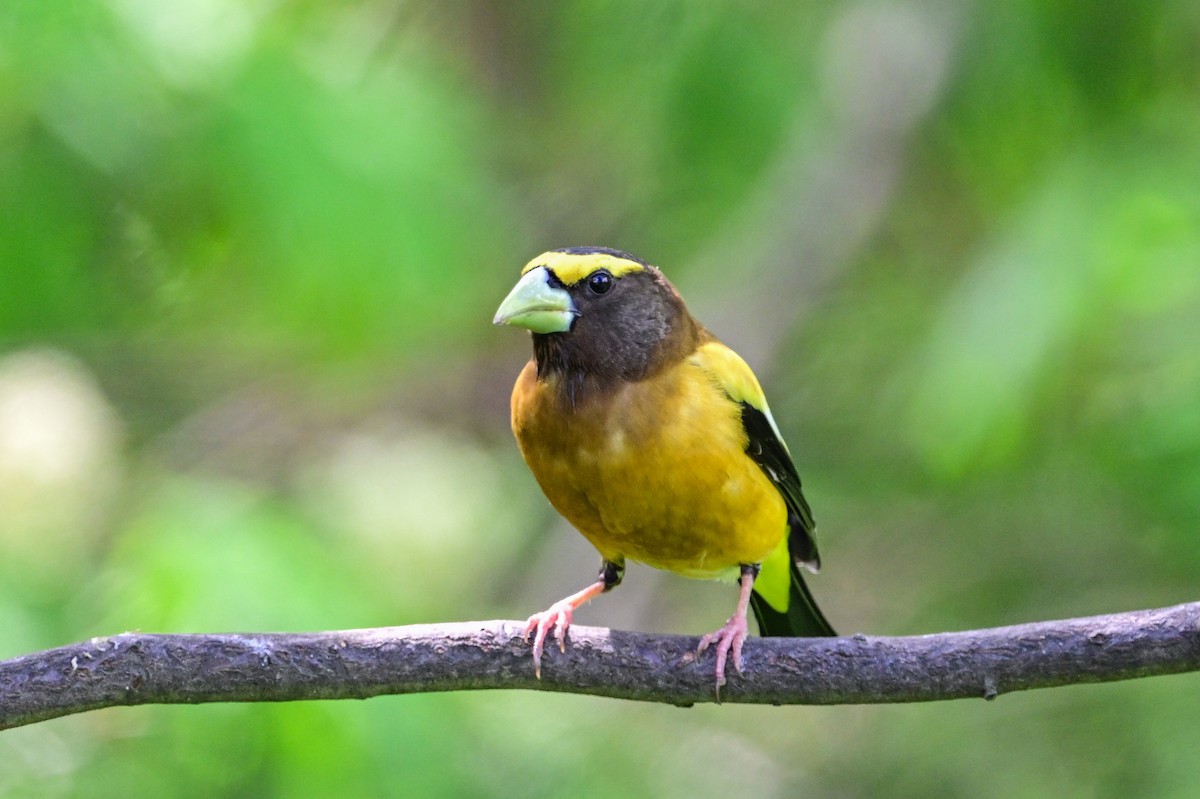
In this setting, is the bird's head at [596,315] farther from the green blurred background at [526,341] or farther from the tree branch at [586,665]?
the green blurred background at [526,341]

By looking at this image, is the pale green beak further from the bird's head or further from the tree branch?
the tree branch

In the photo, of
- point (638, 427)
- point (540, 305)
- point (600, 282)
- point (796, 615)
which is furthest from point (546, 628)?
point (796, 615)

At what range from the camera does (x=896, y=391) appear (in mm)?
6492

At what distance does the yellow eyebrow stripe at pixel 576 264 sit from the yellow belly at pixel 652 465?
0.31 metres

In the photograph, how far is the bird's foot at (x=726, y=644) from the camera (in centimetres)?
353

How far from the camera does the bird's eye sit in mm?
3877

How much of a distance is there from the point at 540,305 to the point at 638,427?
43cm

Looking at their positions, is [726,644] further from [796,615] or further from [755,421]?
[796,615]

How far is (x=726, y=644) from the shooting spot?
11.7 feet

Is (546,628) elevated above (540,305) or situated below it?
below

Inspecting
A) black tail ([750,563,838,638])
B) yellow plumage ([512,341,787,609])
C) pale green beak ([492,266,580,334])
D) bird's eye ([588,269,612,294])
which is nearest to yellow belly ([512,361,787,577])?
yellow plumage ([512,341,787,609])

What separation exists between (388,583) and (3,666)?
246 cm

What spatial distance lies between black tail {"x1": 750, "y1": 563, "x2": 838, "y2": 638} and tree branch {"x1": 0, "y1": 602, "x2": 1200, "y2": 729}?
109 centimetres

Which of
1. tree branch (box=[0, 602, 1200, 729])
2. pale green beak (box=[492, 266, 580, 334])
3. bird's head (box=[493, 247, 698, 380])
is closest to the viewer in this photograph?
tree branch (box=[0, 602, 1200, 729])
